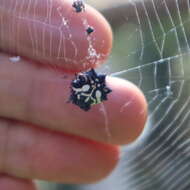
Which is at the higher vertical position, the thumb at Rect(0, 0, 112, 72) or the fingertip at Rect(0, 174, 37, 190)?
the thumb at Rect(0, 0, 112, 72)

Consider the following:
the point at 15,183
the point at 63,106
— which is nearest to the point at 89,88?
the point at 63,106

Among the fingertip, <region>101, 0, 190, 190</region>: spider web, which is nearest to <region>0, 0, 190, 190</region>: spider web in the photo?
<region>101, 0, 190, 190</region>: spider web

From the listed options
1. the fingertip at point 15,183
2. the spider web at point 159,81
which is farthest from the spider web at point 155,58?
the fingertip at point 15,183

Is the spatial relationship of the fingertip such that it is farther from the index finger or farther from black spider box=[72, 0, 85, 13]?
black spider box=[72, 0, 85, 13]

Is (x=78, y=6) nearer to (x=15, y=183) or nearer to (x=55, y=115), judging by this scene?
(x=55, y=115)

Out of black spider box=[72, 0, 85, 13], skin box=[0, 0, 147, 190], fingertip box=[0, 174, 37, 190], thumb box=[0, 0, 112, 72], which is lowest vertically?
fingertip box=[0, 174, 37, 190]

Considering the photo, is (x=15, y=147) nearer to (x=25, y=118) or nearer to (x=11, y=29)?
(x=25, y=118)

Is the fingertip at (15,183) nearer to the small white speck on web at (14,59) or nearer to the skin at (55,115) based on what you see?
the skin at (55,115)
